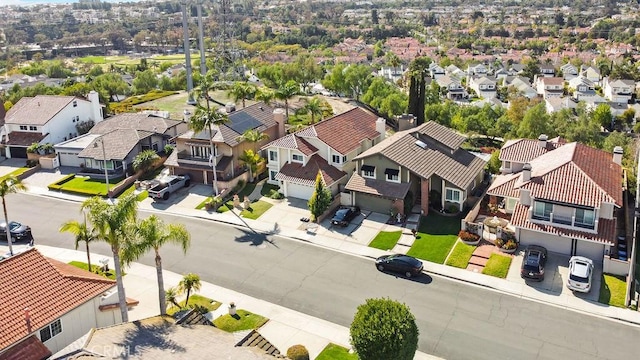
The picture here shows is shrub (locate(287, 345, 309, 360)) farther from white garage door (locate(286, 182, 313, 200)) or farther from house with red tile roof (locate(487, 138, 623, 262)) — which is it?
white garage door (locate(286, 182, 313, 200))

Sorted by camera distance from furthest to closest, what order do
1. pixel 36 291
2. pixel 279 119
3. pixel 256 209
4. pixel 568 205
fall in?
pixel 279 119 < pixel 256 209 < pixel 568 205 < pixel 36 291

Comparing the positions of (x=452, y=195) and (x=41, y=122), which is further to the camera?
(x=41, y=122)

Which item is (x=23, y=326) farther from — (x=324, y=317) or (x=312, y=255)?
(x=312, y=255)

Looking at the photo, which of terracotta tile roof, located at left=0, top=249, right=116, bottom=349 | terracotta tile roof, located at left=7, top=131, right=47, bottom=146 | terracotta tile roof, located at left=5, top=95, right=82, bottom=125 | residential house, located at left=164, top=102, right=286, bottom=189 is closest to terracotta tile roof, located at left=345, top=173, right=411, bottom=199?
residential house, located at left=164, top=102, right=286, bottom=189

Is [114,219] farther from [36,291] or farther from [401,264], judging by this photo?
[401,264]

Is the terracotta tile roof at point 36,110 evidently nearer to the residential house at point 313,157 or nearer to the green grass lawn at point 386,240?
the residential house at point 313,157

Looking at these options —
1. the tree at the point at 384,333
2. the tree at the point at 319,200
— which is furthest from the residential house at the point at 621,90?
the tree at the point at 384,333

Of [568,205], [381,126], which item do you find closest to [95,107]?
[381,126]
